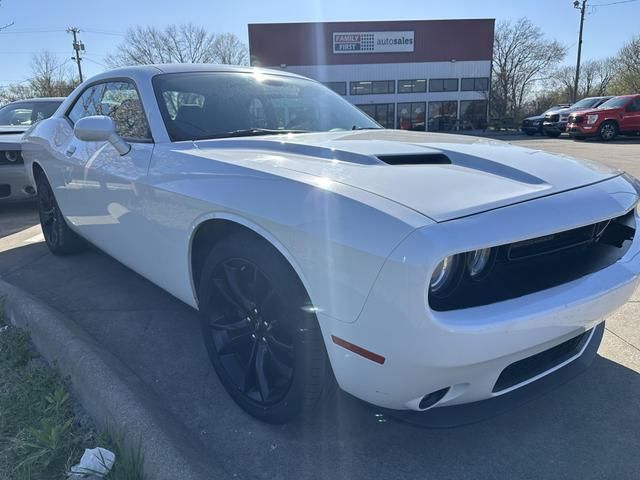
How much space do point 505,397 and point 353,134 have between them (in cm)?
161

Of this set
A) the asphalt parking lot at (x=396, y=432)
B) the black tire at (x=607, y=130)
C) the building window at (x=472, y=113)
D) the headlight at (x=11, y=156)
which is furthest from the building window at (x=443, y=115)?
the asphalt parking lot at (x=396, y=432)

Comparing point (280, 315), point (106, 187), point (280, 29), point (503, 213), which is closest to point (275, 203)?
point (280, 315)

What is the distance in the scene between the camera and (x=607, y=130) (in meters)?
18.8

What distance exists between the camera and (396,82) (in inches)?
1287

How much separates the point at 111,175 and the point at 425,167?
1.88 metres

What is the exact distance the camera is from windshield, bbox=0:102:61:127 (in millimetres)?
7816

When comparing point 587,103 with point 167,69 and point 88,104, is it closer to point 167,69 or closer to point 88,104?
point 88,104

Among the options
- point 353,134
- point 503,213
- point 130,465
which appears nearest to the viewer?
point 503,213

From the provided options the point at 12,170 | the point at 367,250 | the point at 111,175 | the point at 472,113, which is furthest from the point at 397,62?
the point at 367,250

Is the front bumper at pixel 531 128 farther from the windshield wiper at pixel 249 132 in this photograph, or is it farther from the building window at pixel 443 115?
the windshield wiper at pixel 249 132

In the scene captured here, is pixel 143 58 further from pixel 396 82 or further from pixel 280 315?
pixel 280 315

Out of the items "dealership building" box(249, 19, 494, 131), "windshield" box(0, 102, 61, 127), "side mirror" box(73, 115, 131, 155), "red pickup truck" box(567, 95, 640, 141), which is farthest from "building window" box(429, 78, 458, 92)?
"side mirror" box(73, 115, 131, 155)

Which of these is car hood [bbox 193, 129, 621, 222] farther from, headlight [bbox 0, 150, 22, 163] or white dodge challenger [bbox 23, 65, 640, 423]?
headlight [bbox 0, 150, 22, 163]

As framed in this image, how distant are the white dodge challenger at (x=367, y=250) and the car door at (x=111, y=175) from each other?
3 centimetres
